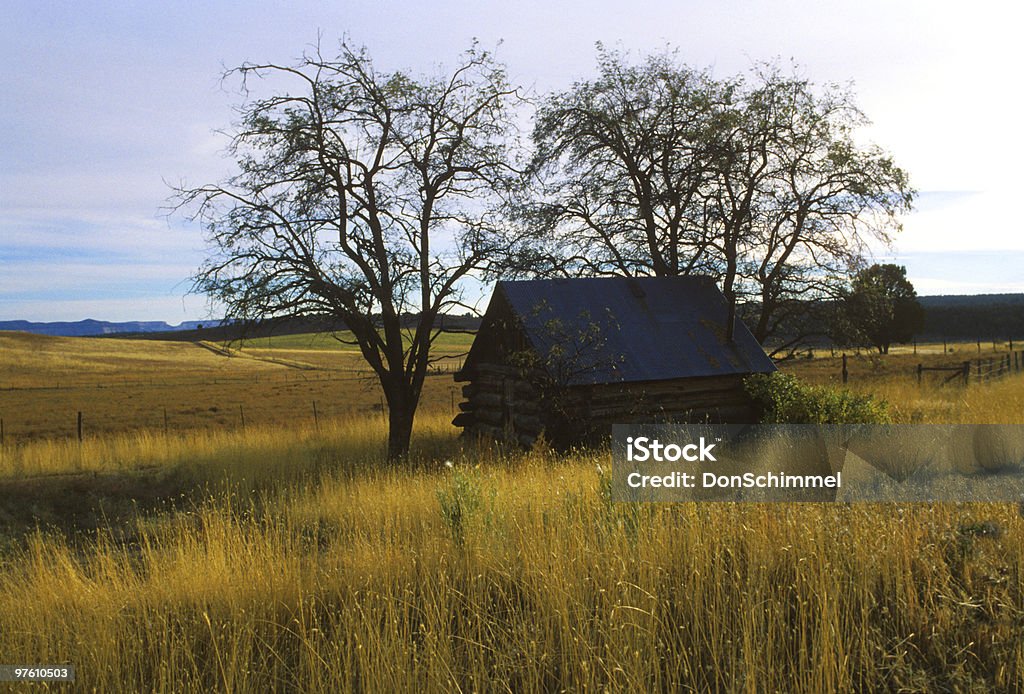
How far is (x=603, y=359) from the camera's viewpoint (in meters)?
15.1

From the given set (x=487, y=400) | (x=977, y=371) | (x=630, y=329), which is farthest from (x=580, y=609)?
(x=977, y=371)

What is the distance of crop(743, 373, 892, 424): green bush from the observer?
13.3 metres

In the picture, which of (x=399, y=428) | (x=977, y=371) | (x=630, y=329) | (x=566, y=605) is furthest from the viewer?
(x=977, y=371)

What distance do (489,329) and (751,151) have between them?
8.79m

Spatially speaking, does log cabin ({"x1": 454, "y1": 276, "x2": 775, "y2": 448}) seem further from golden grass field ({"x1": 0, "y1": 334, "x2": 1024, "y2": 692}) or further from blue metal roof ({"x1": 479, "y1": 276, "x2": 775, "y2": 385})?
golden grass field ({"x1": 0, "y1": 334, "x2": 1024, "y2": 692})

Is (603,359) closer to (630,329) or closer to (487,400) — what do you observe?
(630,329)

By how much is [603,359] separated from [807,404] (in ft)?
13.6

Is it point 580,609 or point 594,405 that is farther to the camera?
point 594,405

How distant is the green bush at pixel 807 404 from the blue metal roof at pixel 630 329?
0.71 m

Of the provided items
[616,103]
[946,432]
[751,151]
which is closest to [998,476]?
[946,432]

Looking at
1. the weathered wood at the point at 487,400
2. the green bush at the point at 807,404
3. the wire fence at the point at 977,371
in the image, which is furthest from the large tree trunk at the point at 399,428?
the wire fence at the point at 977,371

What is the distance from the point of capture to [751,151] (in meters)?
19.4

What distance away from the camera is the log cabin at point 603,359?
14875 mm

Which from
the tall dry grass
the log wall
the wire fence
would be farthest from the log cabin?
the wire fence
